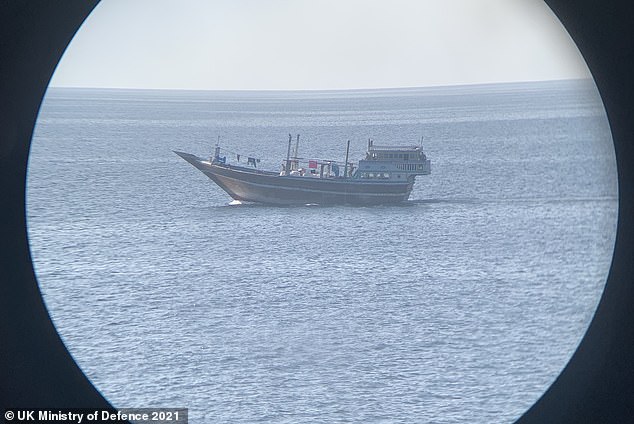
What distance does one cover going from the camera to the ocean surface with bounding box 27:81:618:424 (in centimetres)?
1588

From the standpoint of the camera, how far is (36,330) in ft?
10.0

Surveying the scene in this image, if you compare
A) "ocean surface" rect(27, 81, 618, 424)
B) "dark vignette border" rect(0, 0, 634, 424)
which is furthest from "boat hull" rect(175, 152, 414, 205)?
"dark vignette border" rect(0, 0, 634, 424)

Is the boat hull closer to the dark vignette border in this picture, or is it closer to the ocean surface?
the ocean surface

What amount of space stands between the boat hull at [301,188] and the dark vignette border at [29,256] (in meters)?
30.3

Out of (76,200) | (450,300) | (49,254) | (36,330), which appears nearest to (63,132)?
(76,200)

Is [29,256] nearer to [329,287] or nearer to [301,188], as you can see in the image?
[329,287]

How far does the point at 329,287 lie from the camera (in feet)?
74.8

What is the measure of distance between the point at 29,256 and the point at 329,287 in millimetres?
19852

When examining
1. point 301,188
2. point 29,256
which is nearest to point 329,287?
point 301,188

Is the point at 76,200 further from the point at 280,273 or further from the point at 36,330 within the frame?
the point at 36,330

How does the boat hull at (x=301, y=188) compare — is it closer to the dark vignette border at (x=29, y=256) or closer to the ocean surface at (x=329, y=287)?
the ocean surface at (x=329, y=287)

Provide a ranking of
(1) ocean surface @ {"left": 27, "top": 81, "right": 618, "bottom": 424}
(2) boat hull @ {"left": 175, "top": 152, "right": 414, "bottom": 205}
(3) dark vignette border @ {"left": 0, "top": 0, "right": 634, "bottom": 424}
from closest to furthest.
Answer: (3) dark vignette border @ {"left": 0, "top": 0, "right": 634, "bottom": 424}, (1) ocean surface @ {"left": 27, "top": 81, "right": 618, "bottom": 424}, (2) boat hull @ {"left": 175, "top": 152, "right": 414, "bottom": 205}

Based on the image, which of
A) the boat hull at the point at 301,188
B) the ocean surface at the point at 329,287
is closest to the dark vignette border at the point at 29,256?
the ocean surface at the point at 329,287

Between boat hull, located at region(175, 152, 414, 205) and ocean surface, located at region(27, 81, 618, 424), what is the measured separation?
443 millimetres
